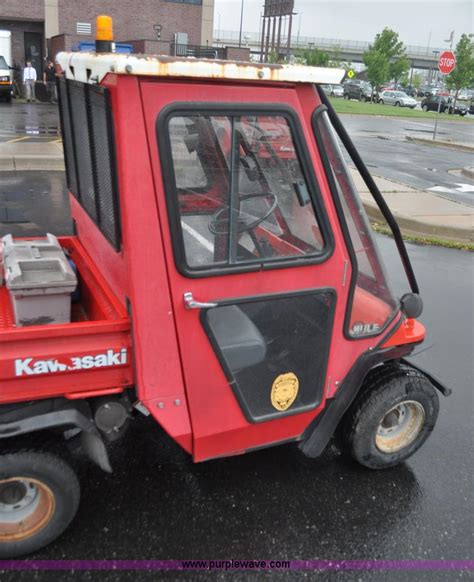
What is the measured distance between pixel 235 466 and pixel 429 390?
117 centimetres

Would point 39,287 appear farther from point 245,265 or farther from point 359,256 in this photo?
point 359,256

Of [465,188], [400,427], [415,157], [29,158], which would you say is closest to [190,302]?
[400,427]

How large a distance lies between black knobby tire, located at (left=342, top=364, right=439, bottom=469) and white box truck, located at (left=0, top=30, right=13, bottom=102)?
2409 cm

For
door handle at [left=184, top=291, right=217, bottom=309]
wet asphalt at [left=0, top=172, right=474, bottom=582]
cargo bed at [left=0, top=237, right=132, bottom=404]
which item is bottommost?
wet asphalt at [left=0, top=172, right=474, bottom=582]

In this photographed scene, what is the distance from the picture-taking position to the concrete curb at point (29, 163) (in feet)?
34.4

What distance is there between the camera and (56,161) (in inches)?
429

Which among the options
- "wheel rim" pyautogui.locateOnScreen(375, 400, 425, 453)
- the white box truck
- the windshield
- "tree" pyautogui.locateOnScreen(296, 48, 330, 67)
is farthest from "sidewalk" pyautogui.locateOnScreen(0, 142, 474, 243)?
"tree" pyautogui.locateOnScreen(296, 48, 330, 67)

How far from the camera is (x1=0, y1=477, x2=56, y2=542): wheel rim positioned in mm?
2467

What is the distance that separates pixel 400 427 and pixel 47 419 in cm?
198

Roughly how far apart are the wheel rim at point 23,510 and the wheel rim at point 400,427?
1.77 meters

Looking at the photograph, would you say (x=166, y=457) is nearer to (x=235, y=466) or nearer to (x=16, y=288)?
(x=235, y=466)

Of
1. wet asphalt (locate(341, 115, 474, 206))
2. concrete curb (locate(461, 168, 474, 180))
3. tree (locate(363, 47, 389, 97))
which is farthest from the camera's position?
tree (locate(363, 47, 389, 97))

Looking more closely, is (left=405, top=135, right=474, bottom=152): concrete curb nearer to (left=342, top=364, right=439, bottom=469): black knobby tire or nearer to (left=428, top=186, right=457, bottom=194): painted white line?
(left=428, top=186, right=457, bottom=194): painted white line

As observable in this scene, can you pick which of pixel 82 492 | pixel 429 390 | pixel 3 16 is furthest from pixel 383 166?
pixel 3 16
